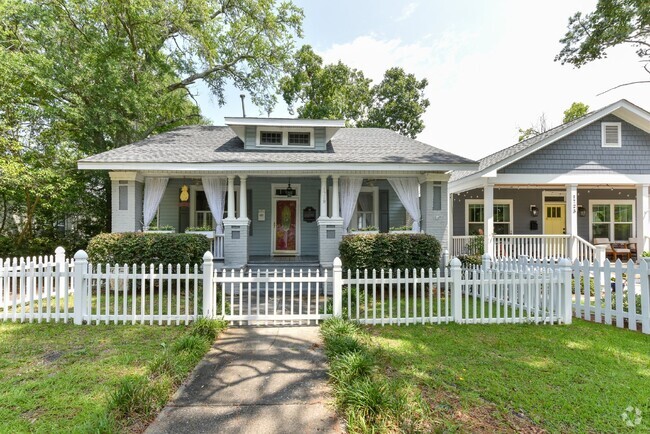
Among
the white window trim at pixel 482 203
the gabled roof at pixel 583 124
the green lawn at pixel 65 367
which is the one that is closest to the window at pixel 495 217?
the white window trim at pixel 482 203

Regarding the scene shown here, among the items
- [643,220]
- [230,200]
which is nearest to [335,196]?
[230,200]

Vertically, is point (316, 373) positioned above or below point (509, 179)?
below

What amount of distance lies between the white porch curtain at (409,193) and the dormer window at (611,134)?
24.2 ft

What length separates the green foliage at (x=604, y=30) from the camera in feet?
38.9

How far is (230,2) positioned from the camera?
16.1 metres

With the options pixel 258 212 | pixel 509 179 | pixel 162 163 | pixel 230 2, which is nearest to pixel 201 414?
pixel 162 163

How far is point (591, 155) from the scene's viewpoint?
1112cm

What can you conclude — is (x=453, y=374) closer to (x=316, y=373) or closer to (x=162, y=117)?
(x=316, y=373)

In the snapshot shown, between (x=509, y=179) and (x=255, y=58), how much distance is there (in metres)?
13.9

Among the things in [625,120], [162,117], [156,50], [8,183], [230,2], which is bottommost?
[8,183]

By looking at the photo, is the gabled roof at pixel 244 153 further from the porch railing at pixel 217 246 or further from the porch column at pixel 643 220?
the porch column at pixel 643 220

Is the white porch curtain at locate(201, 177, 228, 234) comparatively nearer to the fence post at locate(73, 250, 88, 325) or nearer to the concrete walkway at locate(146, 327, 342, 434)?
the fence post at locate(73, 250, 88, 325)

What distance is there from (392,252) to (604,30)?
1353cm

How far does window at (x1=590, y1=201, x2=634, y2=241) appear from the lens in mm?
13195
